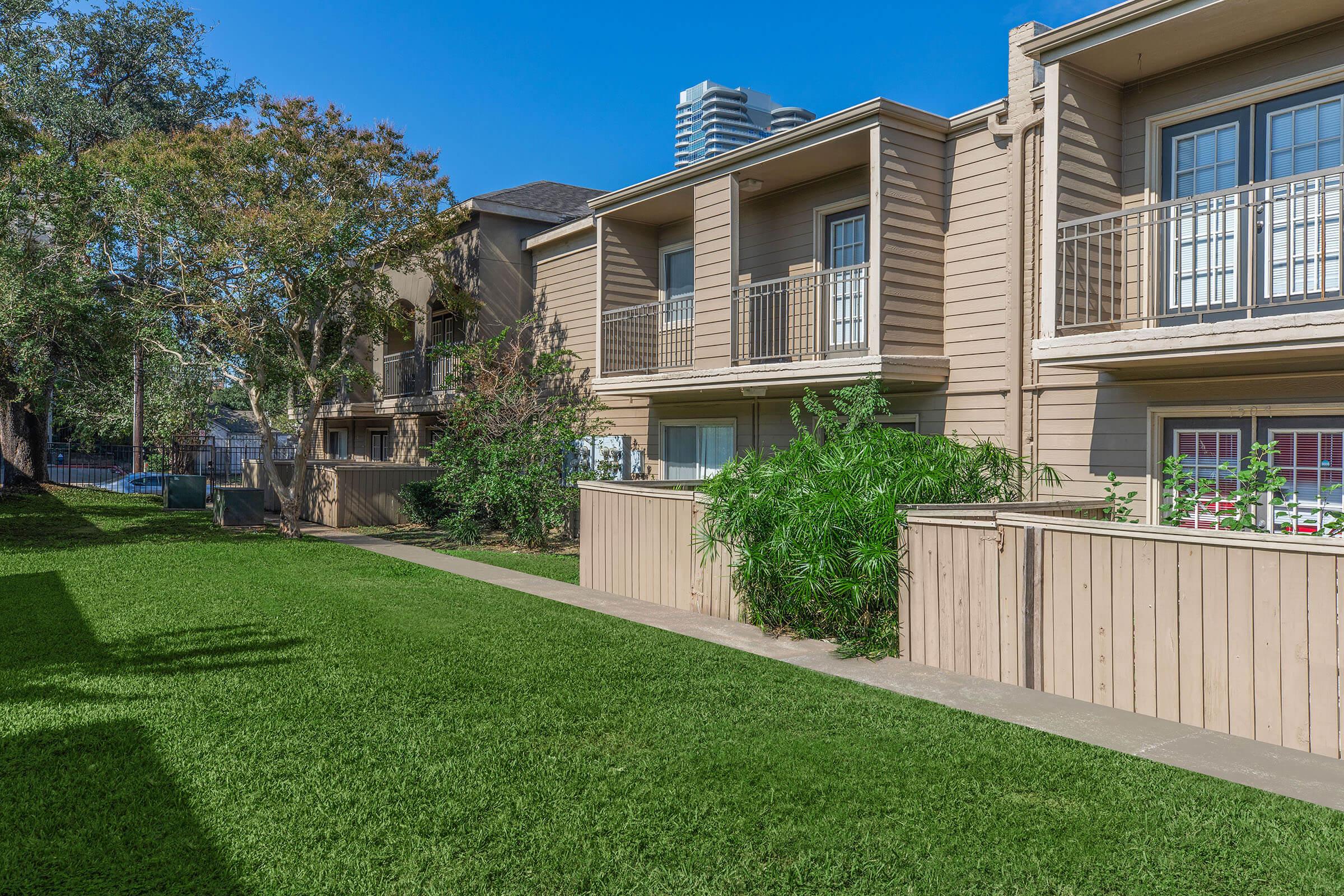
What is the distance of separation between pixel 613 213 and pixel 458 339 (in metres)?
7.40

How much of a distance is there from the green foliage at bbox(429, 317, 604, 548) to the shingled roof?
381 centimetres

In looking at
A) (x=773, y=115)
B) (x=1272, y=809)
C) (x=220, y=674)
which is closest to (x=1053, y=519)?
(x=1272, y=809)

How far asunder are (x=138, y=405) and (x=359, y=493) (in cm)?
853

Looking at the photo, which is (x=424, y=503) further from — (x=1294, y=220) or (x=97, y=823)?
(x=1294, y=220)

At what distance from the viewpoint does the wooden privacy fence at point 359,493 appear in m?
18.2

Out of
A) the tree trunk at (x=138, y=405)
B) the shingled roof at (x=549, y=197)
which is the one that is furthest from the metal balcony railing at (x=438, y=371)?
the tree trunk at (x=138, y=405)

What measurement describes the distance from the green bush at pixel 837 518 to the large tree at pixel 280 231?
9781 millimetres

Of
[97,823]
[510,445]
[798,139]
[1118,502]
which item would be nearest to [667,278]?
[510,445]

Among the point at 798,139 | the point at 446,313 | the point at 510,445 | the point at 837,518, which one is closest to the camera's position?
the point at 837,518

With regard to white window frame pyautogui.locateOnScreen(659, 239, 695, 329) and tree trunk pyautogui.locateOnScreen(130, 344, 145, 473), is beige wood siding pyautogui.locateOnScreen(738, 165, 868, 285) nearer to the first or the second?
white window frame pyautogui.locateOnScreen(659, 239, 695, 329)

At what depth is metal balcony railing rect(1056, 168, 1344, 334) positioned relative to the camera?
7410 mm

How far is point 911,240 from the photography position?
10562 millimetres

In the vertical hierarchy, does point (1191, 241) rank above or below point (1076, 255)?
above

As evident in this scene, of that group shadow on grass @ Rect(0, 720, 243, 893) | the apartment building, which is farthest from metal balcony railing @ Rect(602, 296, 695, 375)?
shadow on grass @ Rect(0, 720, 243, 893)
